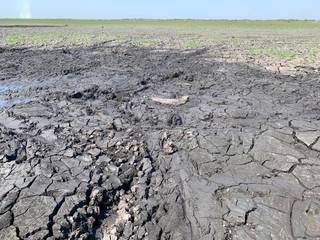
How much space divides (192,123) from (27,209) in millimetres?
3205

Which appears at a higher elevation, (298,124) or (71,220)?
(298,124)

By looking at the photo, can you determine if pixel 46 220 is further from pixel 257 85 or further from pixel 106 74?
pixel 106 74

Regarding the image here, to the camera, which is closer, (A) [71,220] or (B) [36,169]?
(A) [71,220]

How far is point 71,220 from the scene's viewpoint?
454cm

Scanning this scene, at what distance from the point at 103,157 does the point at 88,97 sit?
3656mm

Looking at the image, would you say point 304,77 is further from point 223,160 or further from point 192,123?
point 223,160

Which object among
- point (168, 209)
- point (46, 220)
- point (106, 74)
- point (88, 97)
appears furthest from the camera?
point (106, 74)

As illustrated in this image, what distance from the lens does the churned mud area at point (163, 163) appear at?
4.52 meters

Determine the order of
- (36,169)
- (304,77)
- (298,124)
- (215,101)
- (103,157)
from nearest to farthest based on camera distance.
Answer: (36,169) → (103,157) → (298,124) → (215,101) → (304,77)

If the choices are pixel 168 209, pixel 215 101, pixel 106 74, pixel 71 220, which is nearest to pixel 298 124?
pixel 215 101

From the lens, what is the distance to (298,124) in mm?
6543

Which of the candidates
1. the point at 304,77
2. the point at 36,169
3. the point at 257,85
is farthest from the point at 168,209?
the point at 304,77

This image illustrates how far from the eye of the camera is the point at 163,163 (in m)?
5.68

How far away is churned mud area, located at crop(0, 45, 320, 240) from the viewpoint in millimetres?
4520
